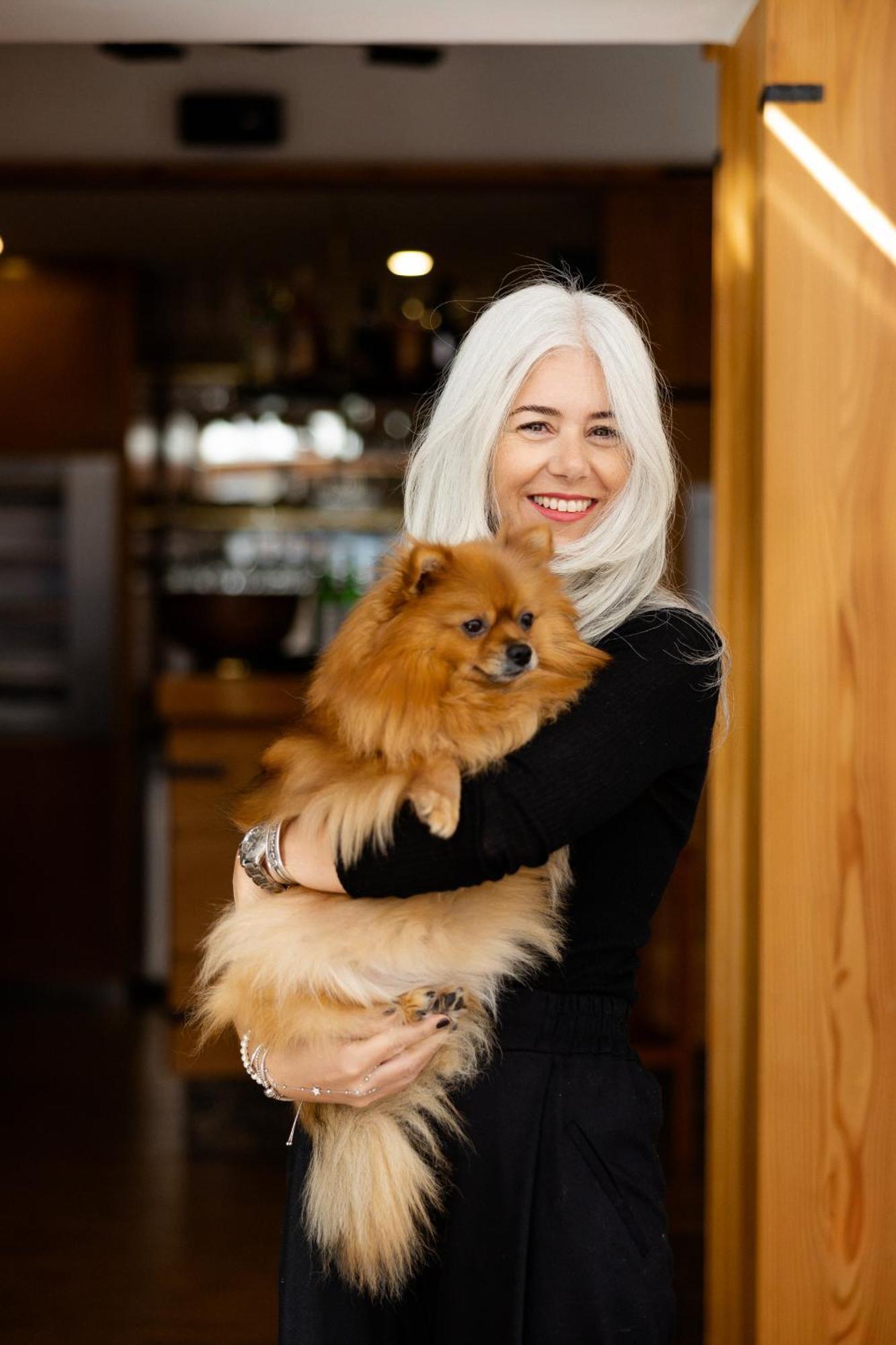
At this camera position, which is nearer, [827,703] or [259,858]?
[259,858]

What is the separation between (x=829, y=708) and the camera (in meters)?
2.09

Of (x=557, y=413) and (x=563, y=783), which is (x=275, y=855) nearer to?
(x=563, y=783)

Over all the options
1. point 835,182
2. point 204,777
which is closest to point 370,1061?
point 835,182

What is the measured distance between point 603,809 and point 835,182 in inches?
47.6

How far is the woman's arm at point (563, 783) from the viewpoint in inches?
52.2

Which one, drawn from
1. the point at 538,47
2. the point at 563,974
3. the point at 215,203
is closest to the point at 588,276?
the point at 538,47

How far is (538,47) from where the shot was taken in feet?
14.1

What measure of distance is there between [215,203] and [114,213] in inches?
16.6

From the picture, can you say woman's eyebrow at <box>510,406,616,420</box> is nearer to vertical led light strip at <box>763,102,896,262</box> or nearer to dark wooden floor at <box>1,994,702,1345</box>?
vertical led light strip at <box>763,102,896,262</box>

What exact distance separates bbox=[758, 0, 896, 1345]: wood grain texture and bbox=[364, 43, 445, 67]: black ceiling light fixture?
2395 millimetres

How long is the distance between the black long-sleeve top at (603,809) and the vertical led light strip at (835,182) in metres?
0.91

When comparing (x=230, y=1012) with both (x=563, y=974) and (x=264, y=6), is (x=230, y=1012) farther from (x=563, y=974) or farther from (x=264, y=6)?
(x=264, y=6)

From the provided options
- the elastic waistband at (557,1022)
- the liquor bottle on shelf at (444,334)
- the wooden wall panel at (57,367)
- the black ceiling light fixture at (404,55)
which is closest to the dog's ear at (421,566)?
the elastic waistband at (557,1022)

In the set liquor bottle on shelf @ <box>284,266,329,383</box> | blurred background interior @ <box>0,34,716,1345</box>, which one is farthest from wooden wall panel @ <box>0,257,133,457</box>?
liquor bottle on shelf @ <box>284,266,329,383</box>
